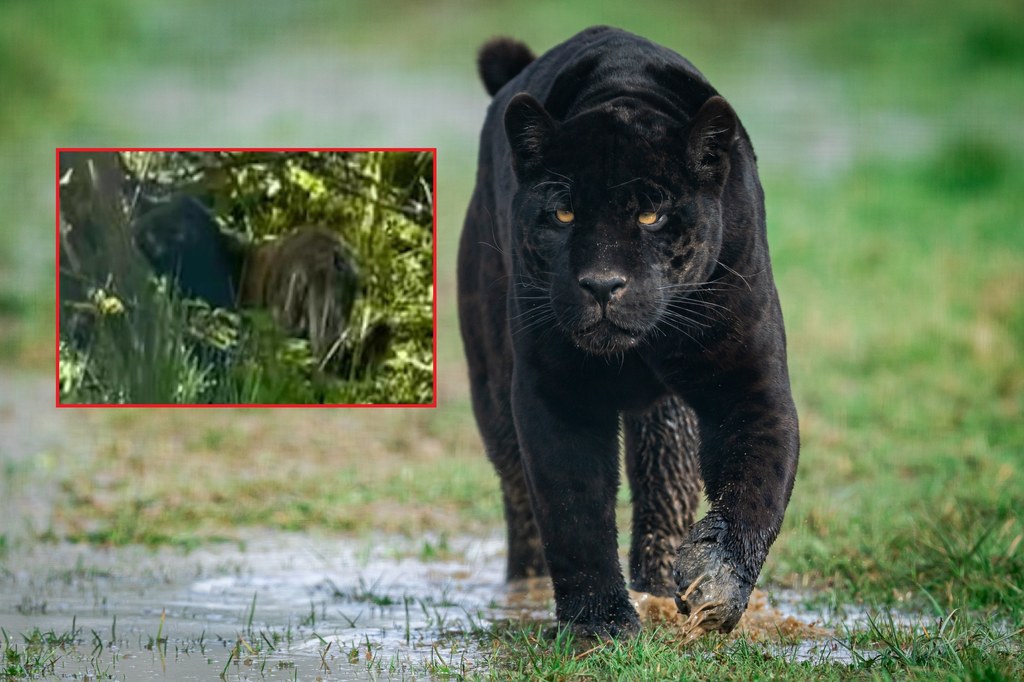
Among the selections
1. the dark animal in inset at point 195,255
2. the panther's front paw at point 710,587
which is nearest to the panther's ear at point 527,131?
the panther's front paw at point 710,587

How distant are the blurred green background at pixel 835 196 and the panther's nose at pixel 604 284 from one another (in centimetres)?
212

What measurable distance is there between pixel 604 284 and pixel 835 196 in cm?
1098

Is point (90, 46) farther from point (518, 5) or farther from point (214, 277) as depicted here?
point (214, 277)

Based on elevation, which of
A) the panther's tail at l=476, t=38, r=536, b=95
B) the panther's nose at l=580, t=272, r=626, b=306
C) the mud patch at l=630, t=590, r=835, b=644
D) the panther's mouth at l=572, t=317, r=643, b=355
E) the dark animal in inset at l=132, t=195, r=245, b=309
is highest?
the panther's tail at l=476, t=38, r=536, b=95

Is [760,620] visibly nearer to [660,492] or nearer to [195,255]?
[660,492]

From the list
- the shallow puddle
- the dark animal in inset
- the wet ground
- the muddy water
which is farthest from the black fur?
the dark animal in inset

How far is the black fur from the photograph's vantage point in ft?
14.8

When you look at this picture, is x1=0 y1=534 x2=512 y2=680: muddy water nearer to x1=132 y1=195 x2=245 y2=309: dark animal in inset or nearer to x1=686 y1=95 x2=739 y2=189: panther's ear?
x1=132 y1=195 x2=245 y2=309: dark animal in inset

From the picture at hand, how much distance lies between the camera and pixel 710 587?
4402 mm

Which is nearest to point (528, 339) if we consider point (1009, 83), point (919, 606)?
point (919, 606)

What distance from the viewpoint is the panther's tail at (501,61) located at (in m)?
6.27

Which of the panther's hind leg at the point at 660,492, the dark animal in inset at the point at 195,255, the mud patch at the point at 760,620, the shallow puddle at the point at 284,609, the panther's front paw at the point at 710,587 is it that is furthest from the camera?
the dark animal in inset at the point at 195,255

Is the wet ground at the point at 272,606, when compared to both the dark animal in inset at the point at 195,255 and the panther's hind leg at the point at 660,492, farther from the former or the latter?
the dark animal in inset at the point at 195,255

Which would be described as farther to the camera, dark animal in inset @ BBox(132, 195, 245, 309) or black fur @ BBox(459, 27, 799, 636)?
dark animal in inset @ BBox(132, 195, 245, 309)
